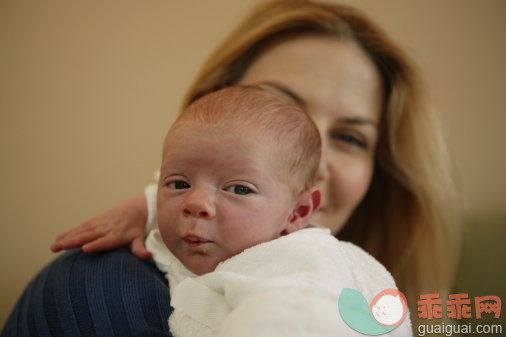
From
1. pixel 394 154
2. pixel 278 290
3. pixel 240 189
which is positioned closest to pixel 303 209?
pixel 240 189

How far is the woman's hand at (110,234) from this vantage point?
69 centimetres

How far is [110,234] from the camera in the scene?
0.72 metres

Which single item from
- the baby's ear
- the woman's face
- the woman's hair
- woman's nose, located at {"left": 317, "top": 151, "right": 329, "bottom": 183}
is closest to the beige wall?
the woman's hair

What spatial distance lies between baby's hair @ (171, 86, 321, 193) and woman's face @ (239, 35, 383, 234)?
26 centimetres

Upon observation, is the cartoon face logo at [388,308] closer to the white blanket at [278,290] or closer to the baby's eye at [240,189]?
the white blanket at [278,290]

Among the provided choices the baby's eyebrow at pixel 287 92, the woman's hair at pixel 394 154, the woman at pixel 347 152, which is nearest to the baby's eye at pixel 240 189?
the woman at pixel 347 152

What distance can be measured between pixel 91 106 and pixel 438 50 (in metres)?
1.07

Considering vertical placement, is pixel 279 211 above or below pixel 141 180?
above

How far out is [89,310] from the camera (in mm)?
568

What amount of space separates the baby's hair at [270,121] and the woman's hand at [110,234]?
24 cm

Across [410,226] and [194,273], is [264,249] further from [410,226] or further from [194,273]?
[410,226]

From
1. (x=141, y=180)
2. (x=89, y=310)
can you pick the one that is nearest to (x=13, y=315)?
(x=89, y=310)

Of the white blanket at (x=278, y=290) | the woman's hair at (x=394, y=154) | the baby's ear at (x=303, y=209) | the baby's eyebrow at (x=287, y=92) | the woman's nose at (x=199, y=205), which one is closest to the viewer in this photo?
the white blanket at (x=278, y=290)

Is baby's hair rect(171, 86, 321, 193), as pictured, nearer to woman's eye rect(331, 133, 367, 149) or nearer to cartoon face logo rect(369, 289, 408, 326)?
cartoon face logo rect(369, 289, 408, 326)
